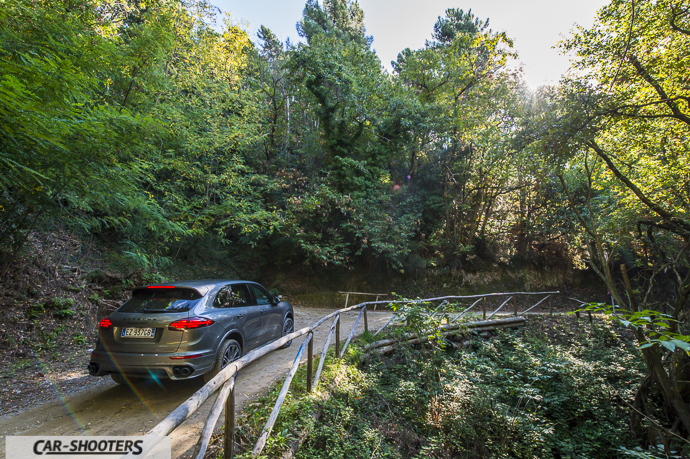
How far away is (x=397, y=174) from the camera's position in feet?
57.2

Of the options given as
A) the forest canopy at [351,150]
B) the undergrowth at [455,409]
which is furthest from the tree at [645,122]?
the undergrowth at [455,409]

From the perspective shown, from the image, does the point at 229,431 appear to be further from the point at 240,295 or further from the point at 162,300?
the point at 240,295

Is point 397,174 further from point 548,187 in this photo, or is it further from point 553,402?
point 553,402

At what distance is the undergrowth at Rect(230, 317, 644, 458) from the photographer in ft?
11.1

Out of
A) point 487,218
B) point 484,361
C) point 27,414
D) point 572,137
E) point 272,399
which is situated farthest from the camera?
point 487,218

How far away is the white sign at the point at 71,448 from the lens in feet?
8.17

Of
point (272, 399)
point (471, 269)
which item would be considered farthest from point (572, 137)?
point (471, 269)

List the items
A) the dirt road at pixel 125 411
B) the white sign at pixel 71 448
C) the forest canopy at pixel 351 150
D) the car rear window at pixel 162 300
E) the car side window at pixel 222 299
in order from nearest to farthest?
the white sign at pixel 71 448, the dirt road at pixel 125 411, the car rear window at pixel 162 300, the car side window at pixel 222 299, the forest canopy at pixel 351 150

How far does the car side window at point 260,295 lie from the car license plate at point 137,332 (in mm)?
1961

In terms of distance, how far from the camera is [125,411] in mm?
3652

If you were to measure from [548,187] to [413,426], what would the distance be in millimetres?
15836

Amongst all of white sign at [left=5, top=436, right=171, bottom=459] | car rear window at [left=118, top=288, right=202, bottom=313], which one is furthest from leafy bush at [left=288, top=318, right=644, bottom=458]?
car rear window at [left=118, top=288, right=202, bottom=313]

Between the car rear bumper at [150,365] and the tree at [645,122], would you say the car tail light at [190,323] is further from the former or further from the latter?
the tree at [645,122]

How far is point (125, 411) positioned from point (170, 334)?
988 mm
